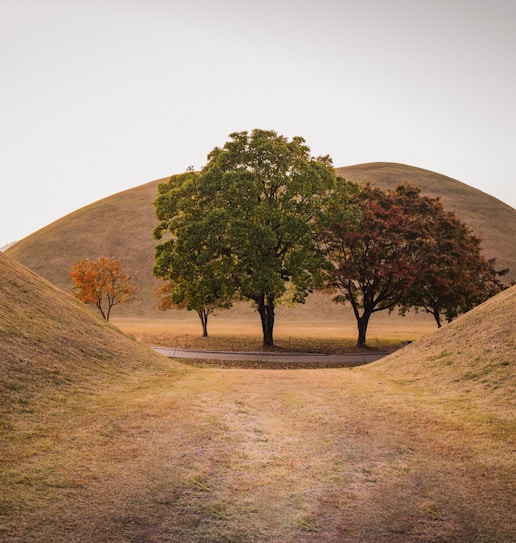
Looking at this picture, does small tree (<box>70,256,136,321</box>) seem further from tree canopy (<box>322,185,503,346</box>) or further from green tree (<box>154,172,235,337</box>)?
→ tree canopy (<box>322,185,503,346</box>)

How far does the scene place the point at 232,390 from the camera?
1947 centimetres

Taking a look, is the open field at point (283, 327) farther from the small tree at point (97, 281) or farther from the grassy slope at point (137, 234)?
the grassy slope at point (137, 234)

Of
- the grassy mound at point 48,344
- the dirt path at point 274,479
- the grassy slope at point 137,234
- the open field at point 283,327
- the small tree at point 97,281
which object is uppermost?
the grassy slope at point 137,234

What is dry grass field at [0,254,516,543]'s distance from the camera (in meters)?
7.97

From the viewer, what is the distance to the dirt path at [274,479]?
25.6ft

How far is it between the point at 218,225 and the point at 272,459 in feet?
112

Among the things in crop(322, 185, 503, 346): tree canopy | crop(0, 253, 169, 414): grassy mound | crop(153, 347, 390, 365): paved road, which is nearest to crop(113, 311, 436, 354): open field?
crop(322, 185, 503, 346): tree canopy

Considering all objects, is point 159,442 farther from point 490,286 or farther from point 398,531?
point 490,286

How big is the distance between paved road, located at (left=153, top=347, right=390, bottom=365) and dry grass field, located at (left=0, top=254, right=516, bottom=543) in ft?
50.3

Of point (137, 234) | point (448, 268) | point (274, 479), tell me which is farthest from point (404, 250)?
point (137, 234)

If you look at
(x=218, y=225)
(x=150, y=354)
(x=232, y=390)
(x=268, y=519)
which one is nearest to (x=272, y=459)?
(x=268, y=519)

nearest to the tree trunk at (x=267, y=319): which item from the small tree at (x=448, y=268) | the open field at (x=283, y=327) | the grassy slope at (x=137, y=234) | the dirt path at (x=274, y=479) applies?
the open field at (x=283, y=327)

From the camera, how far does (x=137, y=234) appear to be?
134 metres

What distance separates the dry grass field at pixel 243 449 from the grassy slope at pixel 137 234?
80.2m
